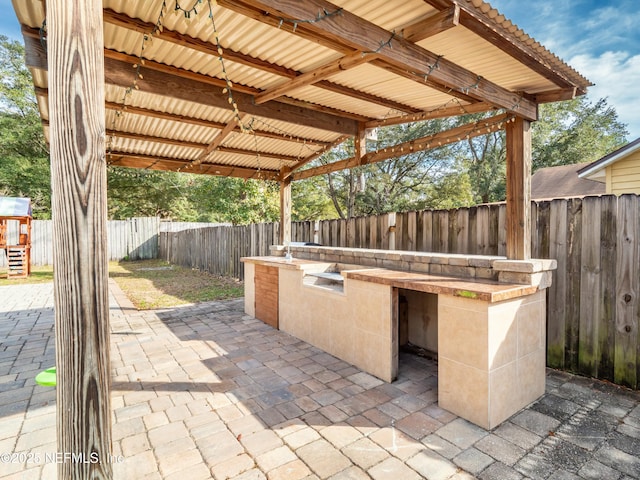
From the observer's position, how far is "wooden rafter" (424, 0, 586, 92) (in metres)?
2.08

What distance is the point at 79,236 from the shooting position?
1149 mm

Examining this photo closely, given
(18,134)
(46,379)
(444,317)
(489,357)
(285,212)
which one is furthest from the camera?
(18,134)

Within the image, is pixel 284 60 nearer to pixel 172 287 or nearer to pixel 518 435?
pixel 518 435

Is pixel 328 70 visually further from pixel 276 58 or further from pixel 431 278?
pixel 431 278

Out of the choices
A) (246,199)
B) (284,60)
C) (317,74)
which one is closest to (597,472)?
(317,74)

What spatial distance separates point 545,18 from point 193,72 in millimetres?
13684

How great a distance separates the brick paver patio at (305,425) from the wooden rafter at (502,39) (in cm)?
267

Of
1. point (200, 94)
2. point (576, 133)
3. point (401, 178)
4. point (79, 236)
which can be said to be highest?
point (576, 133)

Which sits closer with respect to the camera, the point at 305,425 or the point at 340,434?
the point at 340,434

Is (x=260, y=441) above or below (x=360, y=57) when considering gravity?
below

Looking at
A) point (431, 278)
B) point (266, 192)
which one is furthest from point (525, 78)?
point (266, 192)

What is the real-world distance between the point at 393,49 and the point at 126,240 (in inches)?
598

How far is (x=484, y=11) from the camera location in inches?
85.2

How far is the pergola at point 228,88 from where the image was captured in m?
1.14
